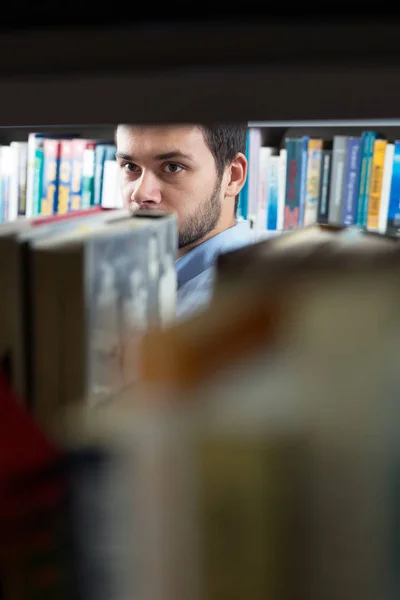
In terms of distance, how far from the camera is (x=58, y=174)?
2.46 metres

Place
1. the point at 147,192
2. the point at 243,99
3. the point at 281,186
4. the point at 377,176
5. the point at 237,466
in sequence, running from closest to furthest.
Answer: the point at 237,466 → the point at 243,99 → the point at 147,192 → the point at 377,176 → the point at 281,186

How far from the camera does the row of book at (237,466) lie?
28 cm

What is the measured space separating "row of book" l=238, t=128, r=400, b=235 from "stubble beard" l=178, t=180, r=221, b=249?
63 cm

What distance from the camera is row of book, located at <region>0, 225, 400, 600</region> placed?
28 cm

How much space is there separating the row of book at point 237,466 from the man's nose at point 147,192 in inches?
49.4

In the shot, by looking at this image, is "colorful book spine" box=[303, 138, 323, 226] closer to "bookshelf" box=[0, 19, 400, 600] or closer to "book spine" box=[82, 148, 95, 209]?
"book spine" box=[82, 148, 95, 209]

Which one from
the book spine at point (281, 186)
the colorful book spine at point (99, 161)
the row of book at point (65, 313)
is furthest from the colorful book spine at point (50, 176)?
the row of book at point (65, 313)

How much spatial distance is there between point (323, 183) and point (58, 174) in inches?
36.9

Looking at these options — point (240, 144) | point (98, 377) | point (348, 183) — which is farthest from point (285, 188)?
point (98, 377)

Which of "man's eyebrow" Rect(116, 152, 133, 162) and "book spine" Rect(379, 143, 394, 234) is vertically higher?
"man's eyebrow" Rect(116, 152, 133, 162)

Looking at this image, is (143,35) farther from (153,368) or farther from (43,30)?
(153,368)

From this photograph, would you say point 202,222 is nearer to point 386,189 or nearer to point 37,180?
point 386,189

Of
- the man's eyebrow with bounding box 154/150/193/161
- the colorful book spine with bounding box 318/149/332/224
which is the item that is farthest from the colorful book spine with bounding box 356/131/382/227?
the man's eyebrow with bounding box 154/150/193/161

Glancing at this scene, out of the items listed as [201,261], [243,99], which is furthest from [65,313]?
[201,261]
